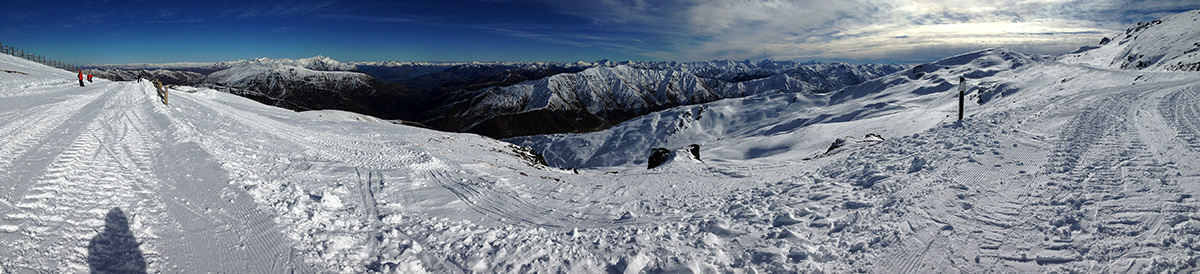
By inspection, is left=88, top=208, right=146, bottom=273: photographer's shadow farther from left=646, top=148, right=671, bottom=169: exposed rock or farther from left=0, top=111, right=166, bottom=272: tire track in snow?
left=646, top=148, right=671, bottom=169: exposed rock

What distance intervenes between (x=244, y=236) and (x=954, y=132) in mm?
20908

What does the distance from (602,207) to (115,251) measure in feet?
26.0

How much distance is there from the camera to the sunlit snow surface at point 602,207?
5652mm

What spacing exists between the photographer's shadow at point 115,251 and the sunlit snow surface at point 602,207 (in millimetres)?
33

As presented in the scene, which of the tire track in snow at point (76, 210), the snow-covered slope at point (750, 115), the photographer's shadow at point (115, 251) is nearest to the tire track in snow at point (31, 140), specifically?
the tire track in snow at point (76, 210)

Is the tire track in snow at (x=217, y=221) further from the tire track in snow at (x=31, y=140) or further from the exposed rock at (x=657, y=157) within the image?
the exposed rock at (x=657, y=157)

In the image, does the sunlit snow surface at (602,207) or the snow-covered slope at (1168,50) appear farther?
the snow-covered slope at (1168,50)

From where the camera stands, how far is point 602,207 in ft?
32.2

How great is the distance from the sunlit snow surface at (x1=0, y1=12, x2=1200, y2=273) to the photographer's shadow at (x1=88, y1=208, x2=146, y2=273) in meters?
0.03

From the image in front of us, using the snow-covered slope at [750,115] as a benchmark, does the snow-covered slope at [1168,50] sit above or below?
above

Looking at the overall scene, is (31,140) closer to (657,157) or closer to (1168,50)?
(657,157)

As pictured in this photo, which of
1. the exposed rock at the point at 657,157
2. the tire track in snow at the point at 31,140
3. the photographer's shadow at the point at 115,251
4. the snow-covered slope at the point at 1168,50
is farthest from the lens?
the snow-covered slope at the point at 1168,50

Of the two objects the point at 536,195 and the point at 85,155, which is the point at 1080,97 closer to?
the point at 536,195

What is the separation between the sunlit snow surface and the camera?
565 centimetres
